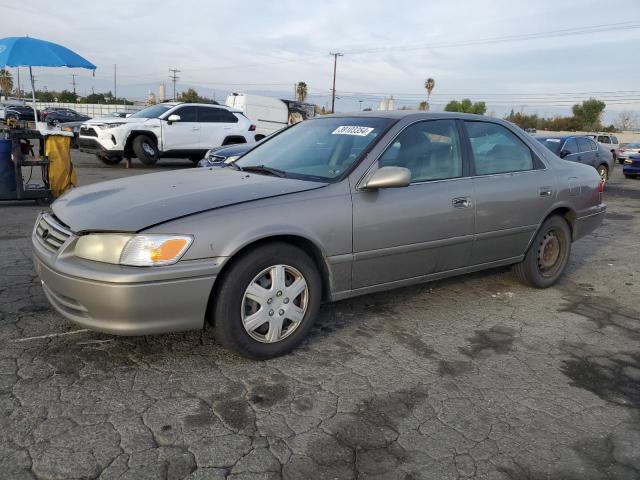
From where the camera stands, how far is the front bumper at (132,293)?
9.29ft

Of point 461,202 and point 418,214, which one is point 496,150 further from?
point 418,214

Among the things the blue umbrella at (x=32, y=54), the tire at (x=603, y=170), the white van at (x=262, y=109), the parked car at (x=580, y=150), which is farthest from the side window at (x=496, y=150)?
the white van at (x=262, y=109)

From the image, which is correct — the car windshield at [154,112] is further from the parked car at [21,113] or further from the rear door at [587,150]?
the parked car at [21,113]

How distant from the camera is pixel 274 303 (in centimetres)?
327

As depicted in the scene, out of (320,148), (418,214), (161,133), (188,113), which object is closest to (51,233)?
(320,148)

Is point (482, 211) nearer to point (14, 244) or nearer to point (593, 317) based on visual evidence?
point (593, 317)

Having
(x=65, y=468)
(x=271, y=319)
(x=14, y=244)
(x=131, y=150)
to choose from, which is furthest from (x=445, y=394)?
(x=131, y=150)

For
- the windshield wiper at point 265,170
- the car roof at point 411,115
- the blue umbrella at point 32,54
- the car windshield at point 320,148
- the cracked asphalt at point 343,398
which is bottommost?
the cracked asphalt at point 343,398

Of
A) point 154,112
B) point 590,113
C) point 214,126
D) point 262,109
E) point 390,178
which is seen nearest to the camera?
point 390,178

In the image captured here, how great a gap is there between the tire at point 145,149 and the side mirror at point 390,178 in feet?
38.5

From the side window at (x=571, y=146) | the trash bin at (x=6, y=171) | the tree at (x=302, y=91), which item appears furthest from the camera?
the tree at (x=302, y=91)

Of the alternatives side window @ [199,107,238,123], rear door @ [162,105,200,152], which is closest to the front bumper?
rear door @ [162,105,200,152]

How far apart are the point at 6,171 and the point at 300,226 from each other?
660 centimetres

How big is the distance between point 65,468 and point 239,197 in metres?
1.68
